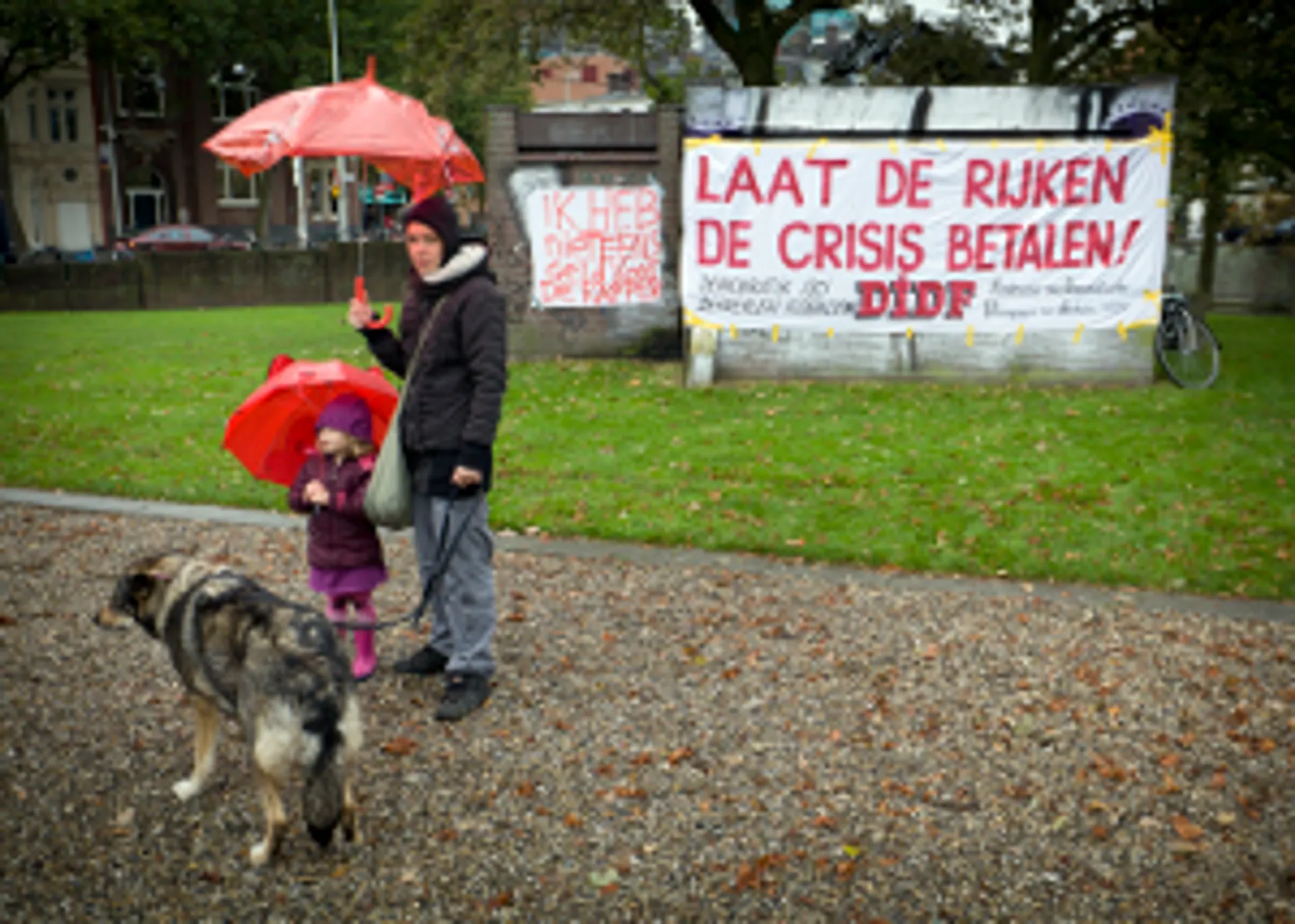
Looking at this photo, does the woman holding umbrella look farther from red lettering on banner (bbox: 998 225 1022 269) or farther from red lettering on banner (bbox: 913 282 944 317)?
red lettering on banner (bbox: 998 225 1022 269)

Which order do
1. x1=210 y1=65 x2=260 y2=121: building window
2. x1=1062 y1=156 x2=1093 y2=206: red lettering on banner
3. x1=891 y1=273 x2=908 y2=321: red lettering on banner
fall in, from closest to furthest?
x1=1062 y1=156 x2=1093 y2=206: red lettering on banner < x1=891 y1=273 x2=908 y2=321: red lettering on banner < x1=210 y1=65 x2=260 y2=121: building window

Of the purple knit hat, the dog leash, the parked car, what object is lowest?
the dog leash

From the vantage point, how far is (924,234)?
1234 cm

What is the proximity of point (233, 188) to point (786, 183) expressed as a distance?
47.6 meters

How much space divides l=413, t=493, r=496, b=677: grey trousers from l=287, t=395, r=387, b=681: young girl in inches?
9.1

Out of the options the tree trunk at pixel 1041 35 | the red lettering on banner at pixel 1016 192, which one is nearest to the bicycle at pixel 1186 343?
the red lettering on banner at pixel 1016 192

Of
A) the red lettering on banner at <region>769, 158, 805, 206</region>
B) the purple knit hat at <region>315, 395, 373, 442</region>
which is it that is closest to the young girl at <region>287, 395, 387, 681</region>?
the purple knit hat at <region>315, 395, 373, 442</region>

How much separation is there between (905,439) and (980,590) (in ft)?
11.9

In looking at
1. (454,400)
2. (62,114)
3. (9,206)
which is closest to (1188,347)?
(454,400)

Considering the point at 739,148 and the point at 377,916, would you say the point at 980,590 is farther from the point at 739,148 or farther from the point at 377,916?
the point at 739,148

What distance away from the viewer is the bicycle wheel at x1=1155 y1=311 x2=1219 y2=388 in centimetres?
1280

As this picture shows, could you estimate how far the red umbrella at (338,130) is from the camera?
5.62m

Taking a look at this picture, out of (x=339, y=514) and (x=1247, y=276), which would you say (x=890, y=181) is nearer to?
(x=339, y=514)

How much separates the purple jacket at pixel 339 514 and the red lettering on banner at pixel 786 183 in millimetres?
8308
